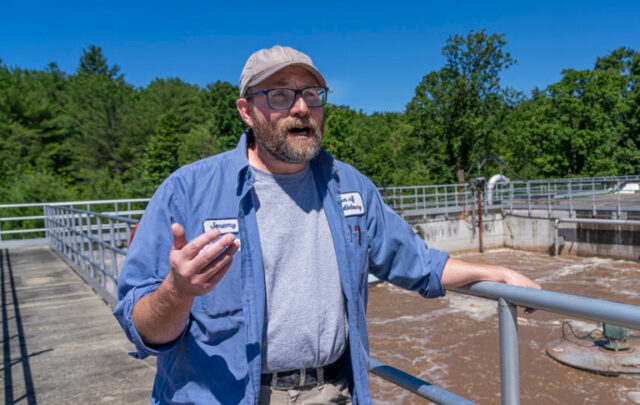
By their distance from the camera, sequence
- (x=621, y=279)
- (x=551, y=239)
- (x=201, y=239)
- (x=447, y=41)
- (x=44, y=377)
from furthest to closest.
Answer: (x=447, y=41)
(x=551, y=239)
(x=621, y=279)
(x=44, y=377)
(x=201, y=239)

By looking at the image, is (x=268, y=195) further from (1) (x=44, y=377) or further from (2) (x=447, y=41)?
(2) (x=447, y=41)

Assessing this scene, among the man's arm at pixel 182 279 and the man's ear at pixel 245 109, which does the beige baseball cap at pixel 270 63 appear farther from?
the man's arm at pixel 182 279

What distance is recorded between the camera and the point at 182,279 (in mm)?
1171

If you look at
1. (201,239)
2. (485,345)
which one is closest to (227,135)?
(485,345)

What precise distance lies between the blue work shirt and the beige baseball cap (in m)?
0.21

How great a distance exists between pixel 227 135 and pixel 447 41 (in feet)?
60.6

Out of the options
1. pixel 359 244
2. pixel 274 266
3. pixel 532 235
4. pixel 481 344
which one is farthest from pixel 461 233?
pixel 274 266

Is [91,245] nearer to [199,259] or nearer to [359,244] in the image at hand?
[359,244]

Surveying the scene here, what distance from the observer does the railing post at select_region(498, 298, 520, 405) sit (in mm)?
1438

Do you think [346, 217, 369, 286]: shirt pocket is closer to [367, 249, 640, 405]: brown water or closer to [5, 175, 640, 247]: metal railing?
[367, 249, 640, 405]: brown water

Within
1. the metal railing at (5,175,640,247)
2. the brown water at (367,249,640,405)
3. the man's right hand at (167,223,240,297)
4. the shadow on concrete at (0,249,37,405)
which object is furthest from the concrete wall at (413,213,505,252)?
the man's right hand at (167,223,240,297)

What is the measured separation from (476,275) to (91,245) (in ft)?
20.4

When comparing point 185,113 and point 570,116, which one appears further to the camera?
point 185,113

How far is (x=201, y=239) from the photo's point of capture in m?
1.13
